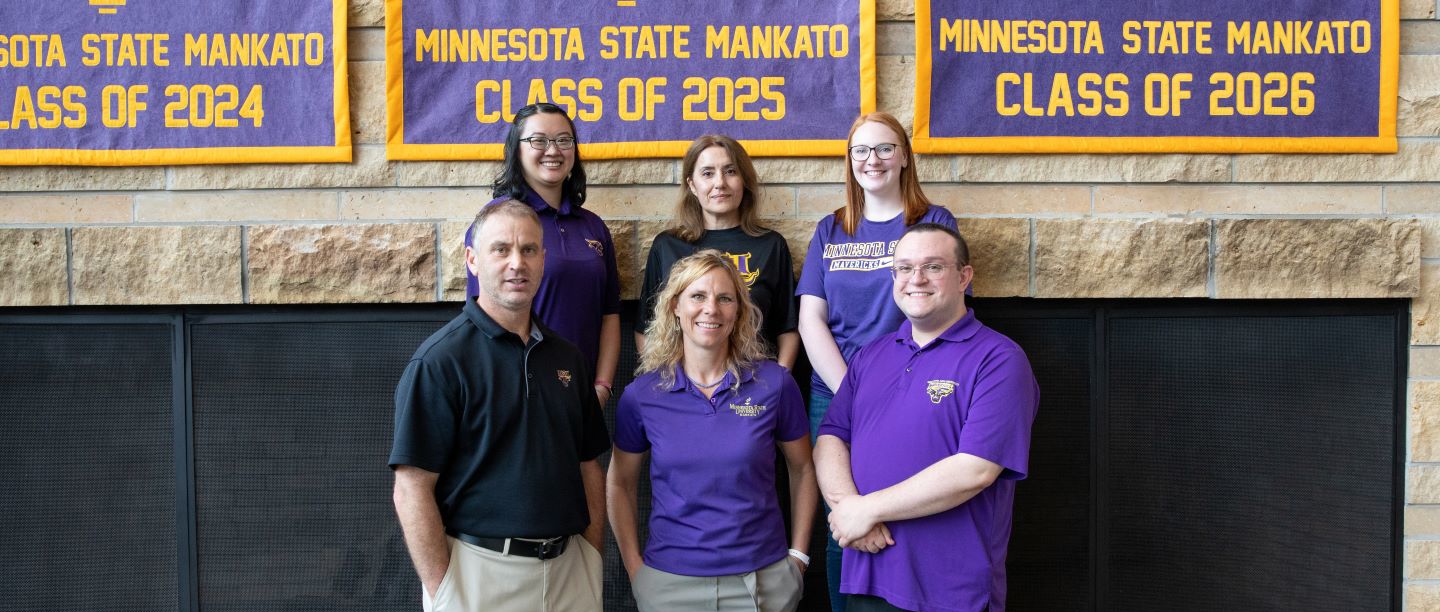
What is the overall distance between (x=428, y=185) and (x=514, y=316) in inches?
50.4

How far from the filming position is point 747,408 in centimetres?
234

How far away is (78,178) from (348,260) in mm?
956

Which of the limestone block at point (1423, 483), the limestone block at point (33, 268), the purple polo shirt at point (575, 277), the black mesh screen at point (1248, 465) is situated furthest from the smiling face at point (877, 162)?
the limestone block at point (33, 268)

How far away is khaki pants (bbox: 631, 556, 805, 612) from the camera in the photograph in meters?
2.27

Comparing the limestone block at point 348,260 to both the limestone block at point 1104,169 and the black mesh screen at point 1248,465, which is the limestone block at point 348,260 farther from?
the black mesh screen at point 1248,465

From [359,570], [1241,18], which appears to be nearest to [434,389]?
[359,570]

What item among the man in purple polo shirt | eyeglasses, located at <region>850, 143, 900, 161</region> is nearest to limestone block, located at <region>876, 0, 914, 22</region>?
eyeglasses, located at <region>850, 143, 900, 161</region>

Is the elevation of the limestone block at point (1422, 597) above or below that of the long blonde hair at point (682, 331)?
below

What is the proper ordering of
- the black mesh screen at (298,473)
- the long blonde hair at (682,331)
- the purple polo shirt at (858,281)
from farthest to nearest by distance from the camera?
the black mesh screen at (298,473) < the purple polo shirt at (858,281) < the long blonde hair at (682,331)

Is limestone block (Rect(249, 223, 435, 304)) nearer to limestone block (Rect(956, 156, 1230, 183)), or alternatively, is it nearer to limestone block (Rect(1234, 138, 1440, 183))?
limestone block (Rect(956, 156, 1230, 183))

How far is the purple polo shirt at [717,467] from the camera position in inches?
89.7

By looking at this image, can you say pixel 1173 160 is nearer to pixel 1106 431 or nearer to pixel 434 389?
pixel 1106 431

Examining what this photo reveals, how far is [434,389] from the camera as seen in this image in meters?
2.03

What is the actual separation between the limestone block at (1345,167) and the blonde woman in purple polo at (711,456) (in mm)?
1889
